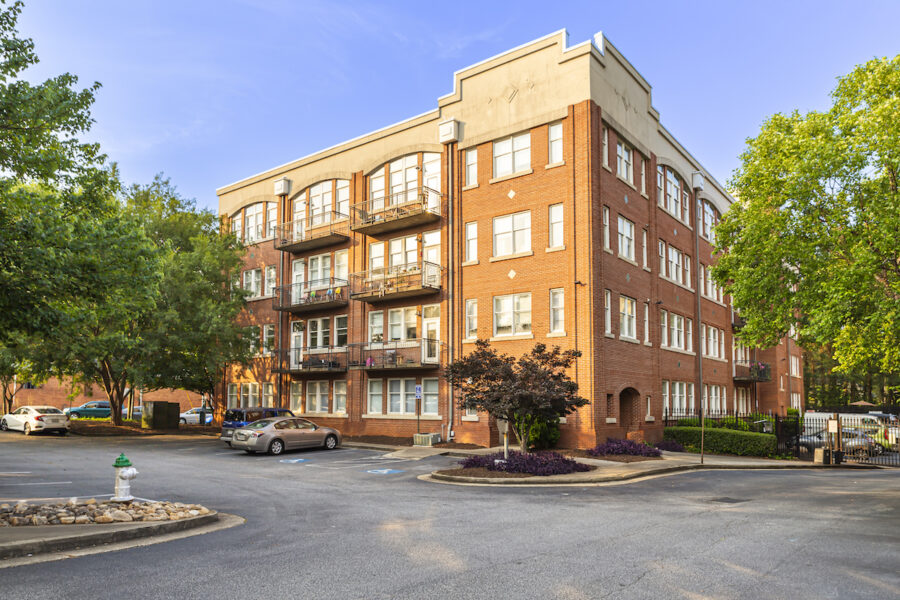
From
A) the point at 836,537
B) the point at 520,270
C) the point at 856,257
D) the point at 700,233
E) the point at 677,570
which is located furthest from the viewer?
the point at 700,233

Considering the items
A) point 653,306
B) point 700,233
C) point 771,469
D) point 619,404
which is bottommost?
point 771,469

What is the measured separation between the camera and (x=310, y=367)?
111 feet

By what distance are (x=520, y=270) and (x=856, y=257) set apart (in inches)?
A: 467

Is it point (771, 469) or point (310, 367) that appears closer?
point (771, 469)

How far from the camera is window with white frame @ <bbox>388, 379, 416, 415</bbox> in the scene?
3116 cm

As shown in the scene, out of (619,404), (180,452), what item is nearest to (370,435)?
(180,452)

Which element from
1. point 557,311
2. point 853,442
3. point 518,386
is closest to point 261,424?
point 518,386

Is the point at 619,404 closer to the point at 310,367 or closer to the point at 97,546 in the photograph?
the point at 310,367

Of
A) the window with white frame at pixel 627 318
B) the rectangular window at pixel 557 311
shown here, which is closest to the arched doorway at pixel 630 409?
the window with white frame at pixel 627 318

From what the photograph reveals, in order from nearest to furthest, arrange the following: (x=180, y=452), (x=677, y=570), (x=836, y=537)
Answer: (x=677, y=570)
(x=836, y=537)
(x=180, y=452)

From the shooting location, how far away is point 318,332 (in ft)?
118

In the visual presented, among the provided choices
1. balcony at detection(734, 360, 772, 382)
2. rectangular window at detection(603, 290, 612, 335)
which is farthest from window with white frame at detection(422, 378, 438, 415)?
balcony at detection(734, 360, 772, 382)

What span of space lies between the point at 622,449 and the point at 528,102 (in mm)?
14461

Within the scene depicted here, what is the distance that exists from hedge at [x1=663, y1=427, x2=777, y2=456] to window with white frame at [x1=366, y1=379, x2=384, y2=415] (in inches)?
522
